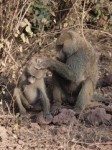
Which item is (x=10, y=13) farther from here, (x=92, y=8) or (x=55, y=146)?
(x=92, y=8)

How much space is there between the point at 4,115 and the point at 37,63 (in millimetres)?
863

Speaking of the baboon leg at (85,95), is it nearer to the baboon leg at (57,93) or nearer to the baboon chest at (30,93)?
the baboon leg at (57,93)

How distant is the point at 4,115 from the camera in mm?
6852

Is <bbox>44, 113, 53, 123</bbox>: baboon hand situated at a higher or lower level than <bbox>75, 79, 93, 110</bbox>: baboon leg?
lower

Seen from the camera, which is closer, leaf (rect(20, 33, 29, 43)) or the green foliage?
leaf (rect(20, 33, 29, 43))

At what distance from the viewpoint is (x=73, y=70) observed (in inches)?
297

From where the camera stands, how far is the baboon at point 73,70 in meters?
7.46

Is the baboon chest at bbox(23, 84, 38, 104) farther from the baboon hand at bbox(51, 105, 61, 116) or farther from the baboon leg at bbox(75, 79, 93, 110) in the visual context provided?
the baboon leg at bbox(75, 79, 93, 110)

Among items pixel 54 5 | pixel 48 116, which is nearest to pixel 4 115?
pixel 48 116

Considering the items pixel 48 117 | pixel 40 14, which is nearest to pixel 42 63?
pixel 48 117

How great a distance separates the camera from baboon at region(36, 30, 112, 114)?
7465mm

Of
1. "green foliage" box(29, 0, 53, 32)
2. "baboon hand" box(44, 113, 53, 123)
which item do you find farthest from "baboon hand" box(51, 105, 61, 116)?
"green foliage" box(29, 0, 53, 32)

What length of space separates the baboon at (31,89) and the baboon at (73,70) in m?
0.19

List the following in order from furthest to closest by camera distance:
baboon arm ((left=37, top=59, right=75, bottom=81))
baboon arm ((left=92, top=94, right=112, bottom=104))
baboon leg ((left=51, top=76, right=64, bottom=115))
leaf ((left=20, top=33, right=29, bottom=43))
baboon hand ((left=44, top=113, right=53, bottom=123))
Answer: leaf ((left=20, top=33, right=29, bottom=43)), baboon arm ((left=92, top=94, right=112, bottom=104)), baboon leg ((left=51, top=76, right=64, bottom=115)), baboon arm ((left=37, top=59, right=75, bottom=81)), baboon hand ((left=44, top=113, right=53, bottom=123))
